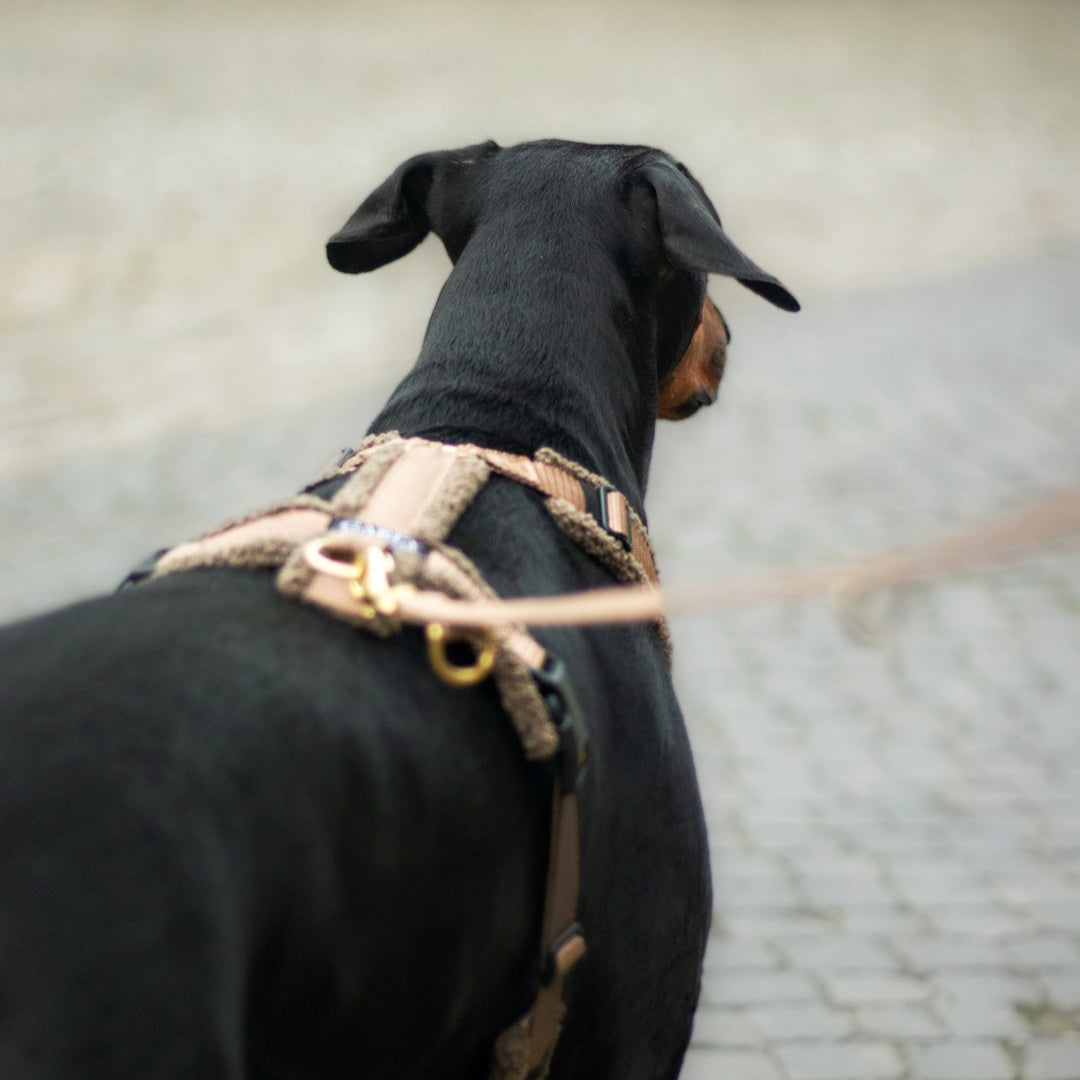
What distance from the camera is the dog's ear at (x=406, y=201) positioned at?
A: 8.83ft

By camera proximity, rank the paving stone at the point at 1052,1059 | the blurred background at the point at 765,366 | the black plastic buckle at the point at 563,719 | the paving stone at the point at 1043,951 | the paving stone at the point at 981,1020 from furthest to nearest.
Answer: the blurred background at the point at 765,366, the paving stone at the point at 1043,951, the paving stone at the point at 981,1020, the paving stone at the point at 1052,1059, the black plastic buckle at the point at 563,719

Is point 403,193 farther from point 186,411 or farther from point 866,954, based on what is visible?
point 186,411

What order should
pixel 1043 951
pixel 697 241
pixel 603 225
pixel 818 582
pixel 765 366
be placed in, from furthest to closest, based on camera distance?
pixel 765 366 < pixel 1043 951 < pixel 603 225 < pixel 697 241 < pixel 818 582

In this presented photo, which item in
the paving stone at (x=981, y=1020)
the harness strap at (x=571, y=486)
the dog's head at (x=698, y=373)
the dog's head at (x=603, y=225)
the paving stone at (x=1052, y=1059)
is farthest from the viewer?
the paving stone at (x=981, y=1020)

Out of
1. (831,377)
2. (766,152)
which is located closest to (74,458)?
(831,377)

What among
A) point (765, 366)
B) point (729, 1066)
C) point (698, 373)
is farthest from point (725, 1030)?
point (765, 366)

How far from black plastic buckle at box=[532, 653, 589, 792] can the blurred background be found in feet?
6.26

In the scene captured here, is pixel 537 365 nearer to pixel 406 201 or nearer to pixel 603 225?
pixel 603 225

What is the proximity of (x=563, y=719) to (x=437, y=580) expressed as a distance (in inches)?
8.3

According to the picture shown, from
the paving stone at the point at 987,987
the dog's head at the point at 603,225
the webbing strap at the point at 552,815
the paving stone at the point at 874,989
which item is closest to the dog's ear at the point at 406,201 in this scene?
the dog's head at the point at 603,225

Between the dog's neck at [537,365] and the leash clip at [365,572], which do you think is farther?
the dog's neck at [537,365]

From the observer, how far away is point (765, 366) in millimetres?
9719

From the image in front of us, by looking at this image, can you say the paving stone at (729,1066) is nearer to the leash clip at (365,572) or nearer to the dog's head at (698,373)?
the dog's head at (698,373)

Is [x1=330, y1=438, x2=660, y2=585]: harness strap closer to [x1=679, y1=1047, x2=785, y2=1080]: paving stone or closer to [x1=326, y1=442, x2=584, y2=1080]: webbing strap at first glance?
[x1=326, y1=442, x2=584, y2=1080]: webbing strap
